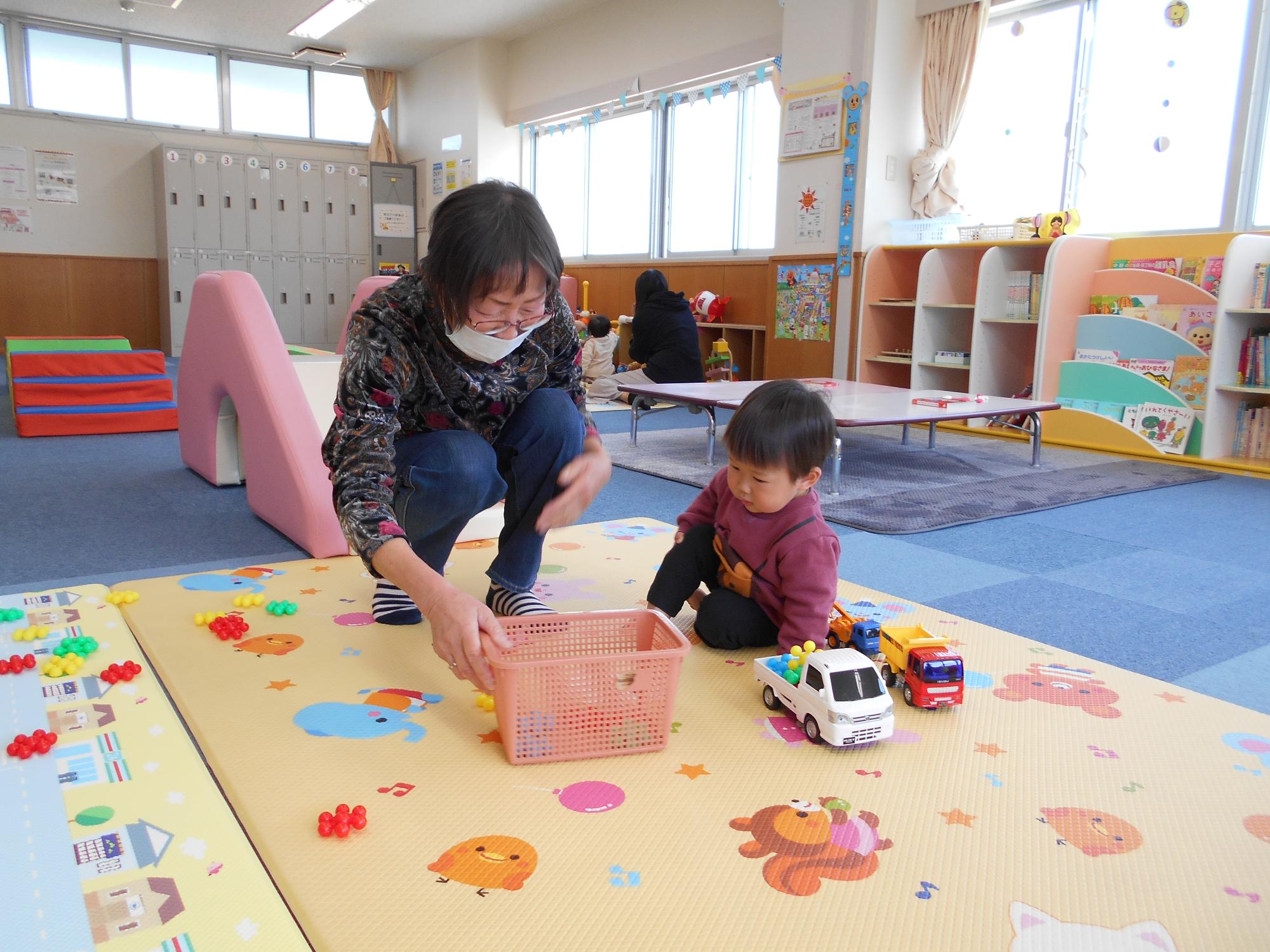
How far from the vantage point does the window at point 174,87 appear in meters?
8.67

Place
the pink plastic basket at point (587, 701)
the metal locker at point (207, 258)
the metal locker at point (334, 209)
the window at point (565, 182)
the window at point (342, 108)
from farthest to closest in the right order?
1. the window at point (342, 108)
2. the metal locker at point (334, 209)
3. the metal locker at point (207, 258)
4. the window at point (565, 182)
5. the pink plastic basket at point (587, 701)

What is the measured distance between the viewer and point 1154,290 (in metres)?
4.34

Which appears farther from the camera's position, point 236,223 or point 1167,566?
point 236,223

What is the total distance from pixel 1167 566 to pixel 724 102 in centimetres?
525

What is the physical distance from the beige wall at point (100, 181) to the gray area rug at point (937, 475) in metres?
6.52

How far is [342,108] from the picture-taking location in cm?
966

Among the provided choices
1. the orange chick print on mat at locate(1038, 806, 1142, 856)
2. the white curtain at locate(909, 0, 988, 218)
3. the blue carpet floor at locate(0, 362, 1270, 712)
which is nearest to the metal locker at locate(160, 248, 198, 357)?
the blue carpet floor at locate(0, 362, 1270, 712)

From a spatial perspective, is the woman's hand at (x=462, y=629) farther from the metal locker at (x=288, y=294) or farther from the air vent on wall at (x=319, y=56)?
the air vent on wall at (x=319, y=56)

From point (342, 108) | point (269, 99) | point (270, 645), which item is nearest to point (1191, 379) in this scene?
point (270, 645)

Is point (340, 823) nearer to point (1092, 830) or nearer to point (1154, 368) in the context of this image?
point (1092, 830)

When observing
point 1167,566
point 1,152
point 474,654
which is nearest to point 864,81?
point 1167,566

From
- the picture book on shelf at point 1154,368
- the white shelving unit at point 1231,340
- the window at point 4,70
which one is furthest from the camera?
the window at point 4,70

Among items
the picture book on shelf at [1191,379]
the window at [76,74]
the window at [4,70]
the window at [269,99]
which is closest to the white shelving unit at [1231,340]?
the picture book on shelf at [1191,379]

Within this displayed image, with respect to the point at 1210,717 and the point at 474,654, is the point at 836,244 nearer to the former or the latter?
the point at 1210,717
